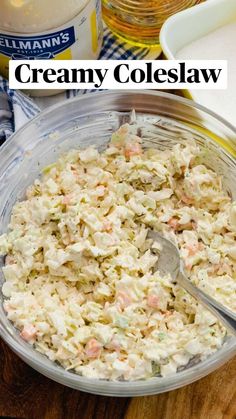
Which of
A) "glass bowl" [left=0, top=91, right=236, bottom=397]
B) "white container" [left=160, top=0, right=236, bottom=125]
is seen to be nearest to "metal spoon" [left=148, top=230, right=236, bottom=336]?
"glass bowl" [left=0, top=91, right=236, bottom=397]

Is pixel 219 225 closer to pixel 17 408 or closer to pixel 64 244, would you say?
pixel 64 244

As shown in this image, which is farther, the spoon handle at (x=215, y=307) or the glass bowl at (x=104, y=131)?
the glass bowl at (x=104, y=131)

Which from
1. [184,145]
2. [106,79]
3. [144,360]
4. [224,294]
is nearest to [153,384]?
[144,360]

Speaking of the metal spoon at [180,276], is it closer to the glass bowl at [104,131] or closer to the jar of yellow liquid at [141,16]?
the glass bowl at [104,131]

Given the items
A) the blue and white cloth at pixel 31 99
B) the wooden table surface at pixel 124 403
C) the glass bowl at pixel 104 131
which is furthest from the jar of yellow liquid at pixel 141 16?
the wooden table surface at pixel 124 403

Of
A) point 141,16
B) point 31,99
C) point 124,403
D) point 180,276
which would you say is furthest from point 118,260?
point 141,16
